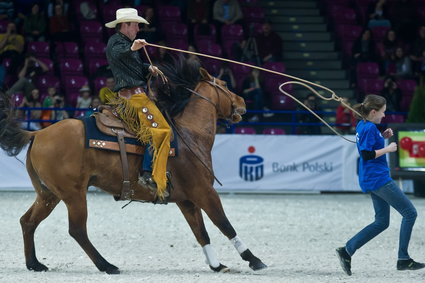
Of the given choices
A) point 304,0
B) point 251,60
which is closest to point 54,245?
point 251,60

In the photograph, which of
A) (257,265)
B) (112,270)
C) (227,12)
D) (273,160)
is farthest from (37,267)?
(227,12)

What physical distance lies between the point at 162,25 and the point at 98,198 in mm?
5953

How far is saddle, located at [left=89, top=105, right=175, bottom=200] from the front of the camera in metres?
8.73

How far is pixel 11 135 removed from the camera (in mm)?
8867

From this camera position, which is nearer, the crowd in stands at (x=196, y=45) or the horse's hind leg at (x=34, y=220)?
the horse's hind leg at (x=34, y=220)

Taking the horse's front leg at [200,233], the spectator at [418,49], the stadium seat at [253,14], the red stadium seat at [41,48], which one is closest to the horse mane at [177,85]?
the horse's front leg at [200,233]

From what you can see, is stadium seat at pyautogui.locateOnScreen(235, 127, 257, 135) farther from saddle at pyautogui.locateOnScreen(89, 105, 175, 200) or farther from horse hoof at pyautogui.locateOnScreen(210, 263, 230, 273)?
horse hoof at pyautogui.locateOnScreen(210, 263, 230, 273)

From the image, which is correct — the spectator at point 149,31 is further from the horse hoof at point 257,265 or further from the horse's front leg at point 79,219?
the horse hoof at point 257,265

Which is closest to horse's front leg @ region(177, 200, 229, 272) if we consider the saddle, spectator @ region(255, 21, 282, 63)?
the saddle

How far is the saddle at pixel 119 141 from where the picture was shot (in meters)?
8.73

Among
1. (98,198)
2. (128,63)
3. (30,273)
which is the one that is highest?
(128,63)

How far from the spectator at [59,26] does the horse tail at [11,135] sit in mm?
11328

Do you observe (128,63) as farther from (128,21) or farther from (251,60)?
(251,60)

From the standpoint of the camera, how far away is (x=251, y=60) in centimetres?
1988
